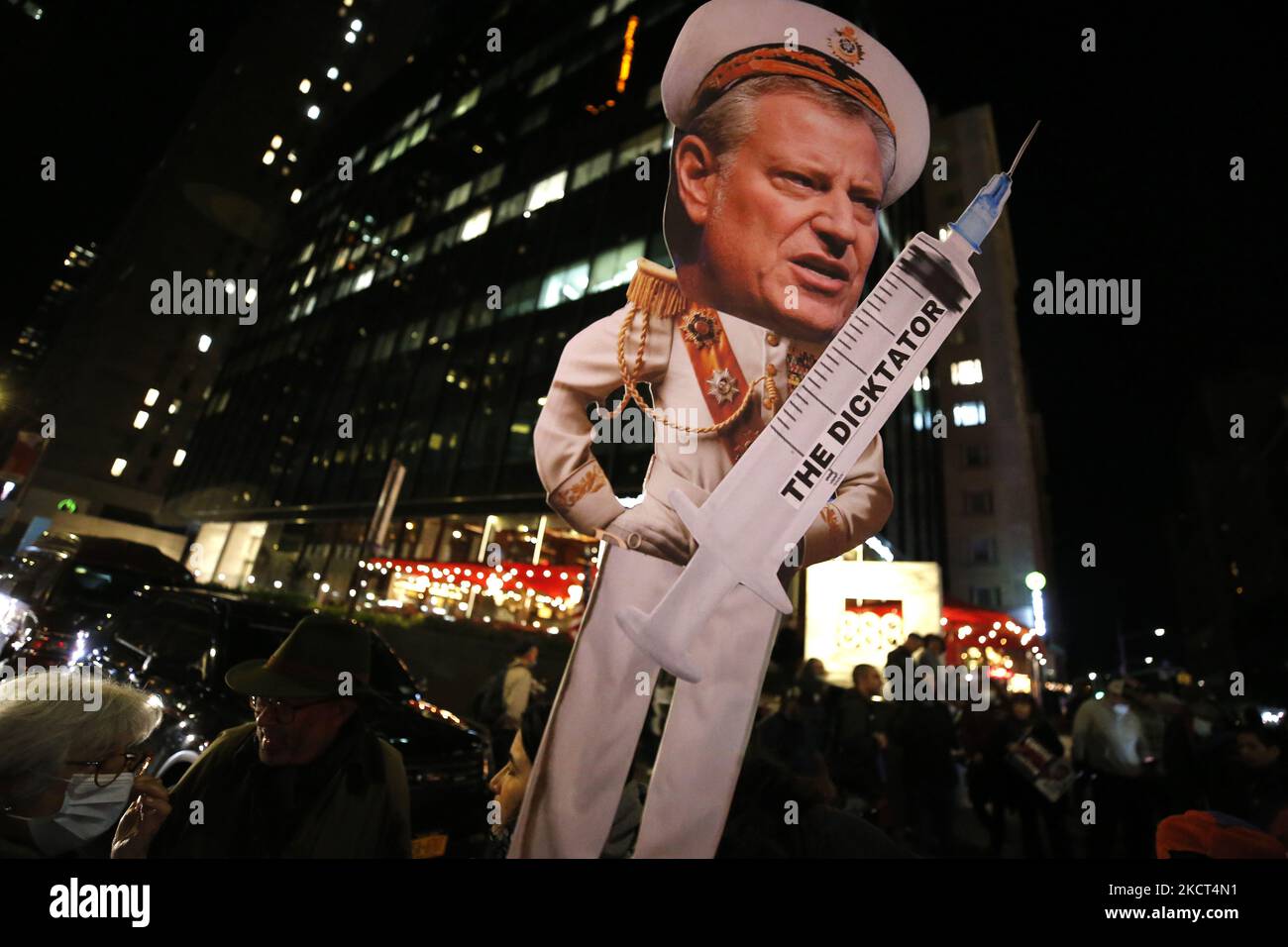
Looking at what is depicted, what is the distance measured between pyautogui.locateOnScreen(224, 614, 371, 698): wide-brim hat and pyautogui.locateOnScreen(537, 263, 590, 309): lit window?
52.8 ft

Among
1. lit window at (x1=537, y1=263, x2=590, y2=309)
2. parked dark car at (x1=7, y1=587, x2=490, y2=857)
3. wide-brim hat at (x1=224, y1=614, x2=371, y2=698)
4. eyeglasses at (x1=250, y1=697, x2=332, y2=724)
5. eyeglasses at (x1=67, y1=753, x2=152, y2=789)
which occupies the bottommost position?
parked dark car at (x1=7, y1=587, x2=490, y2=857)

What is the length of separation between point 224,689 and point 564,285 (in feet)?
53.9

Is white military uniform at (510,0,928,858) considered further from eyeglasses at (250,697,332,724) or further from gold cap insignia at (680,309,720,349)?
eyeglasses at (250,697,332,724)

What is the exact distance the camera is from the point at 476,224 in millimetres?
26188

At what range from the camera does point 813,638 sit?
13.4ft

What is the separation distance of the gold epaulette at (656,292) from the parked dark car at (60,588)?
6.62 m

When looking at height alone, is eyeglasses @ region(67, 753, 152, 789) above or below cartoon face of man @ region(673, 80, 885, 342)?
below

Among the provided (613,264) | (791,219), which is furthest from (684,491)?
(613,264)

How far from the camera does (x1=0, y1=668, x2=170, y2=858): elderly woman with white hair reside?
1.77 metres

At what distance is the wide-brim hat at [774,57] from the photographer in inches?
120

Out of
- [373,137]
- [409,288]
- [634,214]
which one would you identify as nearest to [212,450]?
[409,288]

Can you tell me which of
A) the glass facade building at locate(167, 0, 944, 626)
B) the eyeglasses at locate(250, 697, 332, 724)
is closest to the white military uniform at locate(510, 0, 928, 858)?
the eyeglasses at locate(250, 697, 332, 724)

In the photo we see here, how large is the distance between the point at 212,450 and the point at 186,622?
40.5 metres

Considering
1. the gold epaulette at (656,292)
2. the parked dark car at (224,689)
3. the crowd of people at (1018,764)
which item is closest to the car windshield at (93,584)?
the parked dark car at (224,689)
